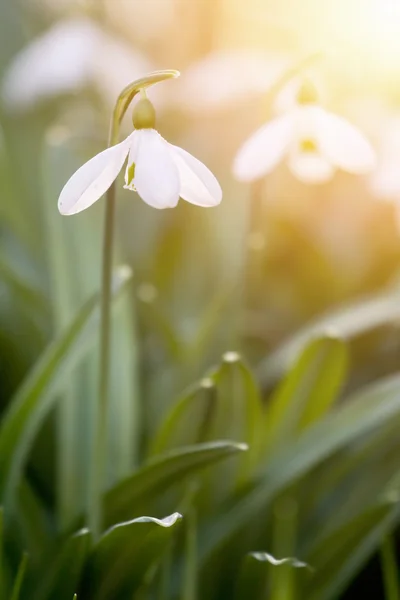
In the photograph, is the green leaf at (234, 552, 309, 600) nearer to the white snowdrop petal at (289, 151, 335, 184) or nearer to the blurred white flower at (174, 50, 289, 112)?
the white snowdrop petal at (289, 151, 335, 184)

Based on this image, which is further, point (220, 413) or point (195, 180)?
point (220, 413)

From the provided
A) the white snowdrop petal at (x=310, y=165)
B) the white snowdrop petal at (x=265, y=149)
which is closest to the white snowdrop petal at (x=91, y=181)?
the white snowdrop petal at (x=265, y=149)

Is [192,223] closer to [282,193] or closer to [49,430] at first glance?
[282,193]

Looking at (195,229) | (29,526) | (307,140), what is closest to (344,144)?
(307,140)

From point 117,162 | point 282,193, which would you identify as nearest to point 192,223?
point 282,193

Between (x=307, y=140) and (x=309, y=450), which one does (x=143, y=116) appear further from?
(x=309, y=450)

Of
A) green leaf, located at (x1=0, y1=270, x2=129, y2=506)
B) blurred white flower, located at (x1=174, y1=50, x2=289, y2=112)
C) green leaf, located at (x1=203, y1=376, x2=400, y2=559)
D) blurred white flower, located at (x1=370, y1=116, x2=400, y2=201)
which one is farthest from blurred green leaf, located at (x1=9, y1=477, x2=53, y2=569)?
blurred white flower, located at (x1=174, y1=50, x2=289, y2=112)
